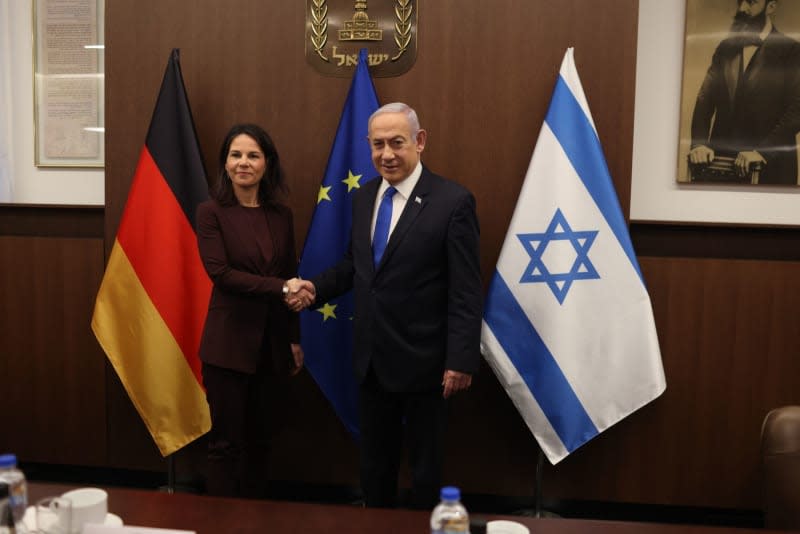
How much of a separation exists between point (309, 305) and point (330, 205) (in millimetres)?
471

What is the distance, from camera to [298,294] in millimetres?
2100

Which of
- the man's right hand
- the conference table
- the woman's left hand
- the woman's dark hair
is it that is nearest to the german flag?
the woman's dark hair

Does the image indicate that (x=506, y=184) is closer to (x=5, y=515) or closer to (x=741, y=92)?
(x=741, y=92)

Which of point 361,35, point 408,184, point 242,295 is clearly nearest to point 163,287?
point 242,295

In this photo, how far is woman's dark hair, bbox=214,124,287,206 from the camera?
217cm

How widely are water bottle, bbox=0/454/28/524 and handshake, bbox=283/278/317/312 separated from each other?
114 centimetres

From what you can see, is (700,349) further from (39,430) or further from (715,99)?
(39,430)

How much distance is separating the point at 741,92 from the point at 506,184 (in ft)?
3.26

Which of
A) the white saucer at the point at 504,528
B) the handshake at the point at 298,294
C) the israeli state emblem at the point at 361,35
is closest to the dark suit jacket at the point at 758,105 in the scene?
the israeli state emblem at the point at 361,35

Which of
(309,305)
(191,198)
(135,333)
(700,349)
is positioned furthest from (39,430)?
(700,349)

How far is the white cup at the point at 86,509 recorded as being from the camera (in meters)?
0.98

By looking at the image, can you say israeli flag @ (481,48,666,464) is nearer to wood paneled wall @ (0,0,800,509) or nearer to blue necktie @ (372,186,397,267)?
wood paneled wall @ (0,0,800,509)

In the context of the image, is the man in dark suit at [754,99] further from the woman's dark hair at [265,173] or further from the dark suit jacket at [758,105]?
the woman's dark hair at [265,173]

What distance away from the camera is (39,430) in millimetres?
2838
